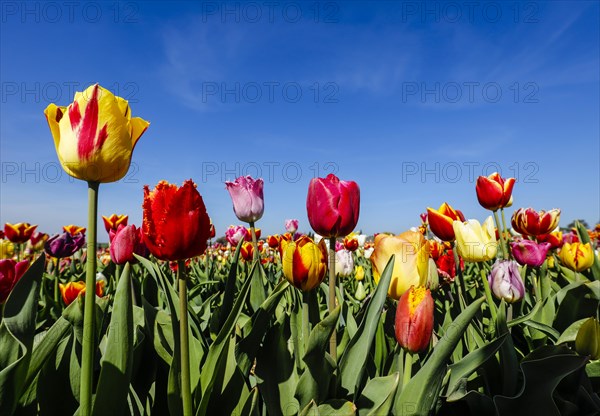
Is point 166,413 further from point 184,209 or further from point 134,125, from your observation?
point 134,125

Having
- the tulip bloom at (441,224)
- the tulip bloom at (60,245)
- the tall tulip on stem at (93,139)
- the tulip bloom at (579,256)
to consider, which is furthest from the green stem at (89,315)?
the tulip bloom at (579,256)

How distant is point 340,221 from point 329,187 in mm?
118

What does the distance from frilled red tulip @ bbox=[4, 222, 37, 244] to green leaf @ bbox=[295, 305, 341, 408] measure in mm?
4513

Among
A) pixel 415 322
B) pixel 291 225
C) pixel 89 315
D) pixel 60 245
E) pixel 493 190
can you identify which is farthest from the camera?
pixel 291 225

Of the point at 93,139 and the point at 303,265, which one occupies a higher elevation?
the point at 93,139

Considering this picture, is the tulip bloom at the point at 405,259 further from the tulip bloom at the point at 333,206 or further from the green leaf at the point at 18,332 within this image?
the green leaf at the point at 18,332

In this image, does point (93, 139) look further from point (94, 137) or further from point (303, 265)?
point (303, 265)

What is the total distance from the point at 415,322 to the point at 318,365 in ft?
0.96

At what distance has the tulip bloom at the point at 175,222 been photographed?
0.92 metres

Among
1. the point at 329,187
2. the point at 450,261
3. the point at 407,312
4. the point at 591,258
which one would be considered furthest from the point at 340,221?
the point at 591,258

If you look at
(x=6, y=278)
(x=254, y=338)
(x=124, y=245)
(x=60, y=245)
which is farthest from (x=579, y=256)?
(x=60, y=245)

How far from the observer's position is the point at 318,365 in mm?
1108

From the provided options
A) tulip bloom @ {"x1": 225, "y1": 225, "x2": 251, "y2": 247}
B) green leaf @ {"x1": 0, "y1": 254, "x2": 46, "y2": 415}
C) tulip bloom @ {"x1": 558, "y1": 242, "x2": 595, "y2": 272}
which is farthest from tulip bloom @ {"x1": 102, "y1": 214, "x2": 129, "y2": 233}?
tulip bloom @ {"x1": 558, "y1": 242, "x2": 595, "y2": 272}

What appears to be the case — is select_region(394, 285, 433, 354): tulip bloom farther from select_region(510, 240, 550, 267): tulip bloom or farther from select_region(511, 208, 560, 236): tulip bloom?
select_region(511, 208, 560, 236): tulip bloom
